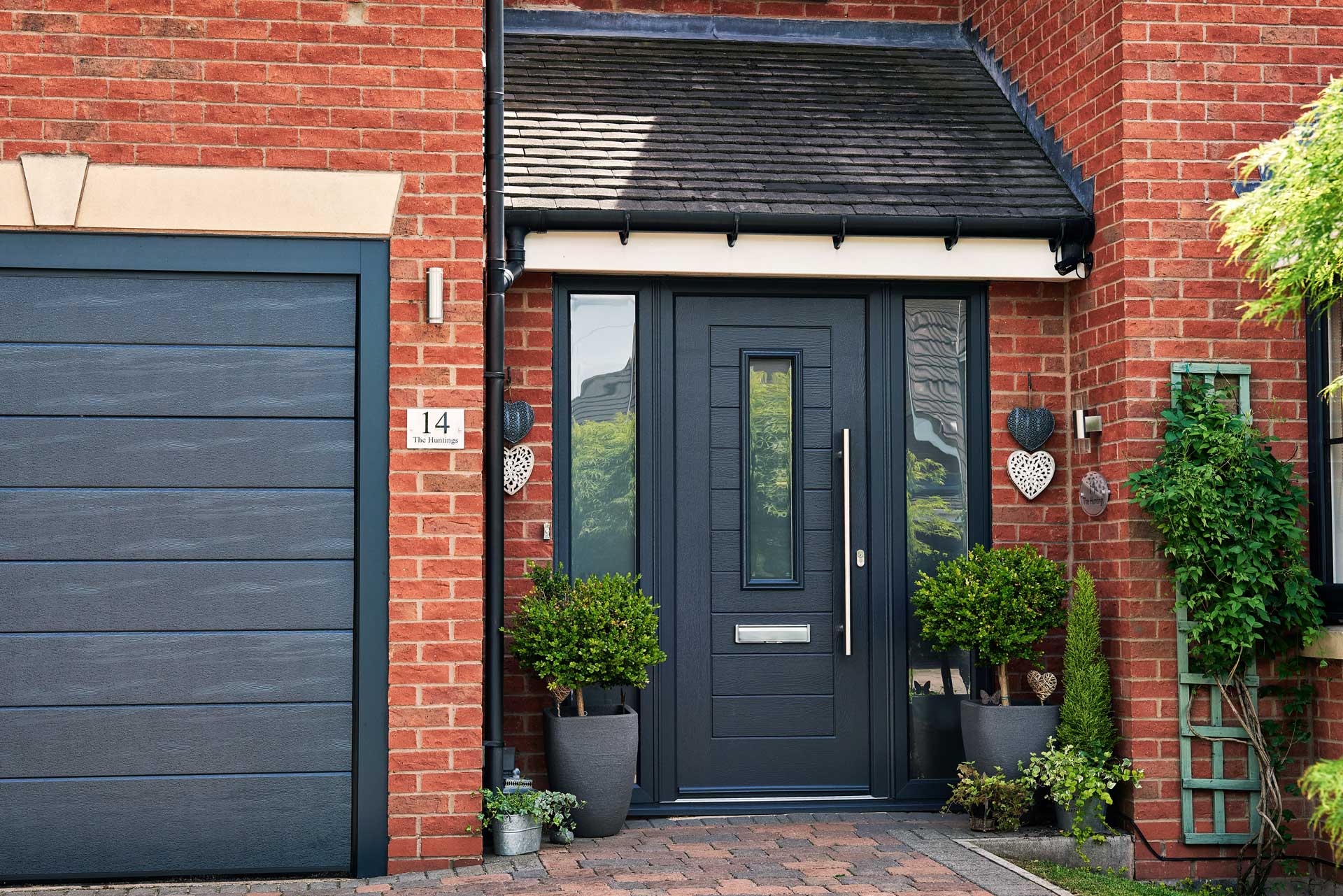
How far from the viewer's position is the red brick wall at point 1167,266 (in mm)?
5879

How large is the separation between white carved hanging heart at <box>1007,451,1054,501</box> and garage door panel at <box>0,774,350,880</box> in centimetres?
349

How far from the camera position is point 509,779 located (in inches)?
223

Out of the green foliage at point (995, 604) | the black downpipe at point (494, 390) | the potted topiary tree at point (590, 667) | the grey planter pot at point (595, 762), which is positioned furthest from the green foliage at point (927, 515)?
the black downpipe at point (494, 390)

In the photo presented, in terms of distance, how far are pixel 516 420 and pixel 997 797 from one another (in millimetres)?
2760

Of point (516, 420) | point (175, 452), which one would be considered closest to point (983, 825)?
point (516, 420)

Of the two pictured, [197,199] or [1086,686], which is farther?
[1086,686]

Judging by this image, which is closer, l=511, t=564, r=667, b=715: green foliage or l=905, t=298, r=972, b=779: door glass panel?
l=511, t=564, r=667, b=715: green foliage

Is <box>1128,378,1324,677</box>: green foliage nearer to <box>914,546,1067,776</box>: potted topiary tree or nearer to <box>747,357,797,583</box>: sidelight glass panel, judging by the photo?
<box>914,546,1067,776</box>: potted topiary tree

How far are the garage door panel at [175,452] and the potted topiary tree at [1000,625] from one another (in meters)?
2.76

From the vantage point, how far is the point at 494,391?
5.70 m

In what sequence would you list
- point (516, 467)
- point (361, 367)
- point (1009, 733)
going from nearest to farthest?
point (361, 367) < point (1009, 733) < point (516, 467)

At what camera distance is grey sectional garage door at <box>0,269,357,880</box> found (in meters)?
5.20

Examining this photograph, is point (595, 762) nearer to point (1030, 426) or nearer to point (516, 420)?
point (516, 420)

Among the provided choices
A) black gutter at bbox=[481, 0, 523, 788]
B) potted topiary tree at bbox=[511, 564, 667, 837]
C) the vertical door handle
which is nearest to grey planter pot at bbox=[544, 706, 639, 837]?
potted topiary tree at bbox=[511, 564, 667, 837]
